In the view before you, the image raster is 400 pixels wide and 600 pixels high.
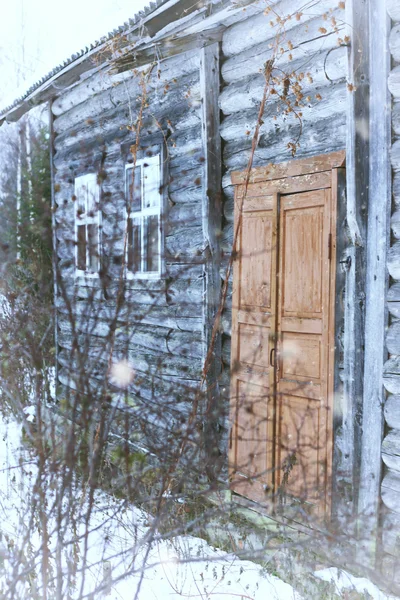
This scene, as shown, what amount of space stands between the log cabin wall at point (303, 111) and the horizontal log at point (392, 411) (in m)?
0.27

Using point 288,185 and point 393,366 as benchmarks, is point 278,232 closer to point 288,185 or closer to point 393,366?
point 288,185

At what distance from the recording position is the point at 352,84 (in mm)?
4613

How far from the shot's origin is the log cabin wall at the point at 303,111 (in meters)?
4.84

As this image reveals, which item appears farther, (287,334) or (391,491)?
(287,334)

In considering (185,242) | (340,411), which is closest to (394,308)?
(340,411)

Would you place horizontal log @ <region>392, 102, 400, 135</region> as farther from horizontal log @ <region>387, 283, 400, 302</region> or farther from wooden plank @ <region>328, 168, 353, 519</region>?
horizontal log @ <region>387, 283, 400, 302</region>

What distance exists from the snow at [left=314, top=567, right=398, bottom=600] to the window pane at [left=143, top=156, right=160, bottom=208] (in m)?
3.69

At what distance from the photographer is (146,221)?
7309 mm

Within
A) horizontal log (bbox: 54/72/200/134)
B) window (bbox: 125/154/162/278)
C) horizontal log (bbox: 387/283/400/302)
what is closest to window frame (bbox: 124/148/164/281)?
window (bbox: 125/154/162/278)

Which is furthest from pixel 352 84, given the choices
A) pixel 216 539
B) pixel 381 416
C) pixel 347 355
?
pixel 216 539

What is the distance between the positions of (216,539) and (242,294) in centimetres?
196

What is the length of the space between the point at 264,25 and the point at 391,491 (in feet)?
11.1

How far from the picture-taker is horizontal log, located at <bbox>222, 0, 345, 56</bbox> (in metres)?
4.99

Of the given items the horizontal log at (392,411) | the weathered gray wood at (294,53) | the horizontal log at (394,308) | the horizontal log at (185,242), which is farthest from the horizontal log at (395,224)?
the horizontal log at (185,242)
